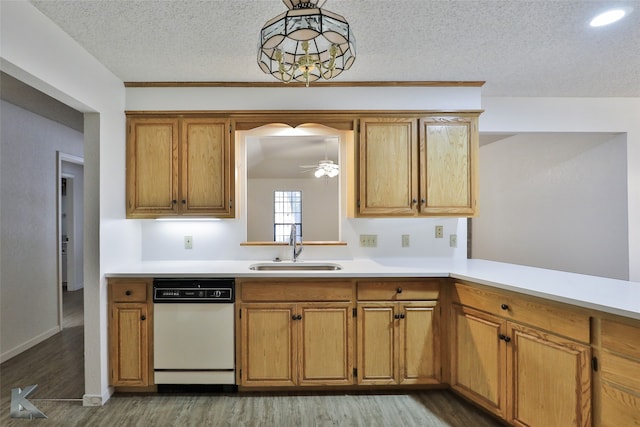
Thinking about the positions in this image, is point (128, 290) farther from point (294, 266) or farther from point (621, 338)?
point (621, 338)

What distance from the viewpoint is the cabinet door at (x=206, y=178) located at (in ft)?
8.29

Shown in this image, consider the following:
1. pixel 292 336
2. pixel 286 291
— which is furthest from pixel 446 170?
pixel 292 336

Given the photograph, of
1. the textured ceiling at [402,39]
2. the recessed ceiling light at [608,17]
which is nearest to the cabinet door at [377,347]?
the textured ceiling at [402,39]

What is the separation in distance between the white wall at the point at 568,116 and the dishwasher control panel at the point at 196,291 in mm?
2618

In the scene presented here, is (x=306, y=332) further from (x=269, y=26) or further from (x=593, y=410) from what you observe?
(x=269, y=26)

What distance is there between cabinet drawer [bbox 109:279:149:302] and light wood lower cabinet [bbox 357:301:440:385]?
1.57 meters

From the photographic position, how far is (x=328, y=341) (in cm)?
226

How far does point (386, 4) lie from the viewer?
1659mm

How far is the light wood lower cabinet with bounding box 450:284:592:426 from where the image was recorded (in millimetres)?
1535

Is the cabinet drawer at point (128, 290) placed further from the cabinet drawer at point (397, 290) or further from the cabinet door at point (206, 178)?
the cabinet drawer at point (397, 290)

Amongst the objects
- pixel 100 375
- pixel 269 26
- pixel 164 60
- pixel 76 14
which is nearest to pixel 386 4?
pixel 269 26

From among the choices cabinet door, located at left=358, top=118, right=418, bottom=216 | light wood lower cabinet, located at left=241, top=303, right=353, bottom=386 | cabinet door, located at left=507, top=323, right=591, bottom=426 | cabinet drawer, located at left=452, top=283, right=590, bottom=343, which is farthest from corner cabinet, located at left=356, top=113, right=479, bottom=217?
cabinet door, located at left=507, top=323, right=591, bottom=426

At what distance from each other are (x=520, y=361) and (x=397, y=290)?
31.7 inches

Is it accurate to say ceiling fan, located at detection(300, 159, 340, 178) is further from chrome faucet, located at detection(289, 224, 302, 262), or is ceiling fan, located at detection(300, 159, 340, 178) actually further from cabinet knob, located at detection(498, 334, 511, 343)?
cabinet knob, located at detection(498, 334, 511, 343)
